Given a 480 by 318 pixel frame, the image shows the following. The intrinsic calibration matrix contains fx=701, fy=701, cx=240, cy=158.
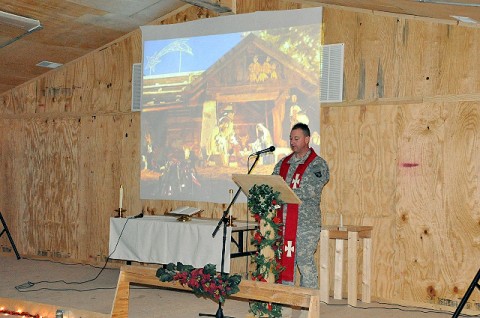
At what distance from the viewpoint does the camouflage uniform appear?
20.2 feet

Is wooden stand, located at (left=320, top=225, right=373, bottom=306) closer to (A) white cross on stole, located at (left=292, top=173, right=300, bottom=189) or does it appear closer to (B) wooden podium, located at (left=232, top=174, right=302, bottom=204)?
(A) white cross on stole, located at (left=292, top=173, right=300, bottom=189)

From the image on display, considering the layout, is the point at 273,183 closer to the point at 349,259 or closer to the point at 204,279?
the point at 204,279

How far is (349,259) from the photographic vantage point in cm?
715

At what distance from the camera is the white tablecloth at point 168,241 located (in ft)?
23.5

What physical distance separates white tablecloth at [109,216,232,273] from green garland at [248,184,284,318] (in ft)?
3.75

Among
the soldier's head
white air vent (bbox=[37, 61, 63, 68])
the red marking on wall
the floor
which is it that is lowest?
the floor

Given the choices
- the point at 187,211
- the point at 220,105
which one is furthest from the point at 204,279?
the point at 220,105

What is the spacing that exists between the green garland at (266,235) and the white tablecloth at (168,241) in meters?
1.14

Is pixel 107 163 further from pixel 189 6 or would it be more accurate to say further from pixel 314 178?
pixel 314 178

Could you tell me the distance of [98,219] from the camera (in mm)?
9492

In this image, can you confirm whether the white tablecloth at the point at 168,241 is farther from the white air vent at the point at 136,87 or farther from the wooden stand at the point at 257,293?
the white air vent at the point at 136,87

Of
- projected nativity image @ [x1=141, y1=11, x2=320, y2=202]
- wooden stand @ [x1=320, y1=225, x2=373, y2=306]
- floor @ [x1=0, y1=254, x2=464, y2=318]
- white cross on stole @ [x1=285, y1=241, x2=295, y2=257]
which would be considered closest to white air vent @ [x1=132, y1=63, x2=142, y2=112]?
projected nativity image @ [x1=141, y1=11, x2=320, y2=202]

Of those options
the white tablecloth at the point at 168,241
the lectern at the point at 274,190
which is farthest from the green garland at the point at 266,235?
the white tablecloth at the point at 168,241

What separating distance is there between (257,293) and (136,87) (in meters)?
4.78
